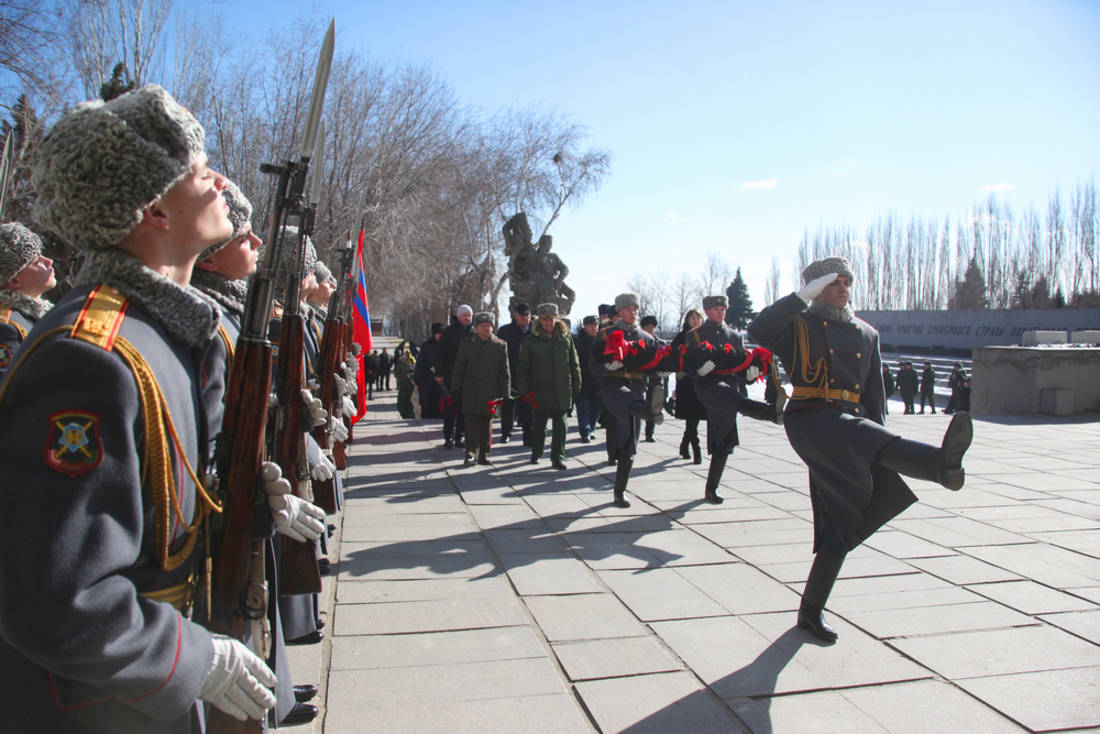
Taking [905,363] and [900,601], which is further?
[905,363]

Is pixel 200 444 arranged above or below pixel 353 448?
above

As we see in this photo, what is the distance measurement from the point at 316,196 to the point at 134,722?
1784mm

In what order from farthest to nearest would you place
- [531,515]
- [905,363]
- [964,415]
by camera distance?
1. [905,363]
2. [531,515]
3. [964,415]

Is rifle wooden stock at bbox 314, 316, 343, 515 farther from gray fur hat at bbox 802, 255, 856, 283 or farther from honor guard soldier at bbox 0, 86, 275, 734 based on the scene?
gray fur hat at bbox 802, 255, 856, 283

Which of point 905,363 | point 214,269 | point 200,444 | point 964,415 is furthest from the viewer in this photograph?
point 905,363

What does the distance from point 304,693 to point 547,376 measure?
6.08 m

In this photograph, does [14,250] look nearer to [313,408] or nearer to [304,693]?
[313,408]

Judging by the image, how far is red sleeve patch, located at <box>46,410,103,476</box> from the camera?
119 centimetres

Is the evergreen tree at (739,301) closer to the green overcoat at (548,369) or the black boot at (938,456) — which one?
the green overcoat at (548,369)

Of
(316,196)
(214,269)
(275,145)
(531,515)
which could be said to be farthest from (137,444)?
(275,145)

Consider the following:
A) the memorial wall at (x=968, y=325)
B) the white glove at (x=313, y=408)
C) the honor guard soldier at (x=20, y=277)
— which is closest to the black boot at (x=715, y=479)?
the white glove at (x=313, y=408)

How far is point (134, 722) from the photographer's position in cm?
138

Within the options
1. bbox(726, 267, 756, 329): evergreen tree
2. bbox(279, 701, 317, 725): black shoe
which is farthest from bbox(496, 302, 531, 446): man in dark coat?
bbox(726, 267, 756, 329): evergreen tree

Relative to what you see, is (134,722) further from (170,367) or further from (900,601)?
(900,601)
